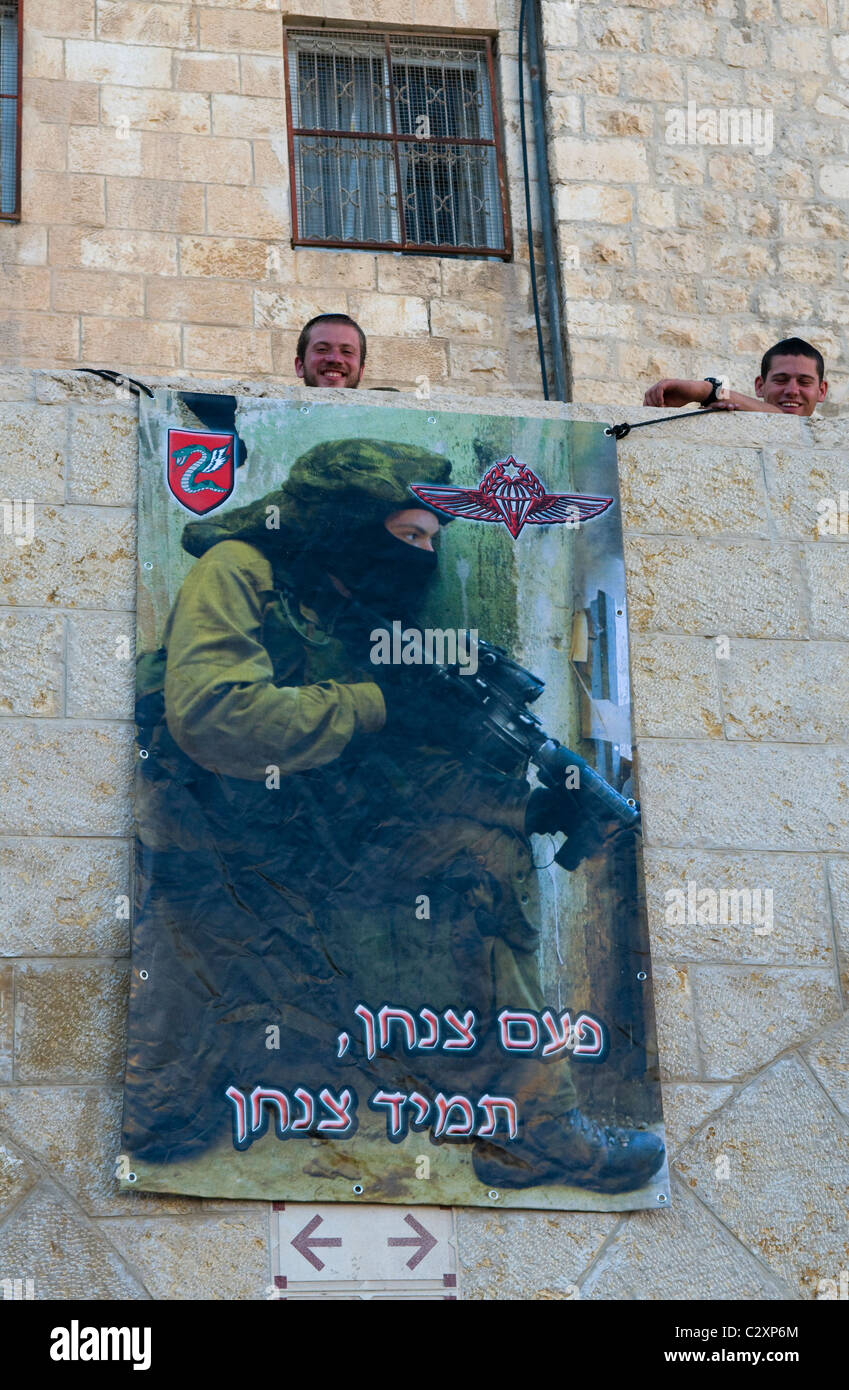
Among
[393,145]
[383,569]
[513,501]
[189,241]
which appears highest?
[393,145]

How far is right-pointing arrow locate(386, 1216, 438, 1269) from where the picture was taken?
4.66 meters

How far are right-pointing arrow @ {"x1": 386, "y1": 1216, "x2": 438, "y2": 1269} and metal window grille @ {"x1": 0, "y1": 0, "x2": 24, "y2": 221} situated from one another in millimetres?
5357

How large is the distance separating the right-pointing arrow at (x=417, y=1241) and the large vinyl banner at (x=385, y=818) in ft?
0.21

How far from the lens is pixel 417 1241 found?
4.68 m

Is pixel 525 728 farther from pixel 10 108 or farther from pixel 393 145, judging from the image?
pixel 10 108

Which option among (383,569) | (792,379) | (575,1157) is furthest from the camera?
(792,379)

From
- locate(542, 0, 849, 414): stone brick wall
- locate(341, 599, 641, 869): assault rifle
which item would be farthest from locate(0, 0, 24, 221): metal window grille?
locate(341, 599, 641, 869): assault rifle

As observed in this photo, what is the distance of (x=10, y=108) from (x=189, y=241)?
1039 millimetres

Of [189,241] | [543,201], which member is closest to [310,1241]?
[189,241]

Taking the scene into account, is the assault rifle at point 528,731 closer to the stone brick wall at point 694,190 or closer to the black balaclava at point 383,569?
the black balaclava at point 383,569

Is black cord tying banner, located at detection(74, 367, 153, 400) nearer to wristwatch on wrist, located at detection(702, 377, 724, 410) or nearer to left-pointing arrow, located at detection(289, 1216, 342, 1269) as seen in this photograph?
wristwatch on wrist, located at detection(702, 377, 724, 410)

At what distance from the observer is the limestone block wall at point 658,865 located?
4668 millimetres

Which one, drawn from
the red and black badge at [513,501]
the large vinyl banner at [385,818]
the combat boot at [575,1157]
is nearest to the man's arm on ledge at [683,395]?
the large vinyl banner at [385,818]
